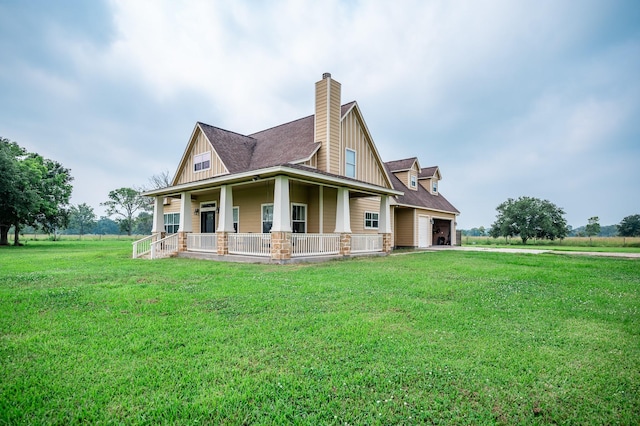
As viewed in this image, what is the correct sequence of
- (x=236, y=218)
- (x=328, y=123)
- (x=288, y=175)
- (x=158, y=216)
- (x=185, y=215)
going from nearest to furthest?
(x=288, y=175) < (x=328, y=123) < (x=185, y=215) < (x=236, y=218) < (x=158, y=216)

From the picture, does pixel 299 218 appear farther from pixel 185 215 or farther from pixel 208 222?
pixel 208 222

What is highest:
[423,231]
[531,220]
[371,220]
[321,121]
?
[321,121]

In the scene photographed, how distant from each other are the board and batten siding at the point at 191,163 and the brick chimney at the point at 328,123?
5138 mm

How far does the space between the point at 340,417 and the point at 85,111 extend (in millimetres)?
24336

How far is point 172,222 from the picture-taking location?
21.7 m

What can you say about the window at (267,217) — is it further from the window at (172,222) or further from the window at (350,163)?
the window at (172,222)

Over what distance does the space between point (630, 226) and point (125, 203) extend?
90644 mm

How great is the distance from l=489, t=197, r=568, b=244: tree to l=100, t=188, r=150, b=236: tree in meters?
56.1

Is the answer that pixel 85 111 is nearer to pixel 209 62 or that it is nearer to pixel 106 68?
pixel 106 68

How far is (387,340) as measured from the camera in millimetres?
3920

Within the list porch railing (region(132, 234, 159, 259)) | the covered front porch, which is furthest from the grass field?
porch railing (region(132, 234, 159, 259))

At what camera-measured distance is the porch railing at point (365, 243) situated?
14095 millimetres

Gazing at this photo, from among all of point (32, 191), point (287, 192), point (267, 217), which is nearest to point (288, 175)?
point (287, 192)

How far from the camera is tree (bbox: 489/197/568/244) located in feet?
131
